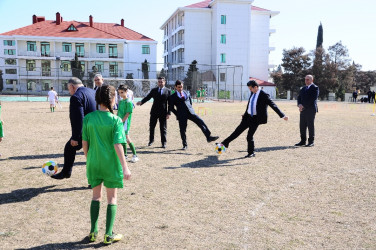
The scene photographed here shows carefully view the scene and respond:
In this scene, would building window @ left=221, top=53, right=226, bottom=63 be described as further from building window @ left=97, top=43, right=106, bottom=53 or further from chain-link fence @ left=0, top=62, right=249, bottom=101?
building window @ left=97, top=43, right=106, bottom=53

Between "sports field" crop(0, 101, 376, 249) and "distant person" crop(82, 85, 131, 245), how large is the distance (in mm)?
573

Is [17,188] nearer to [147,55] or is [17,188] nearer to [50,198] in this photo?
[50,198]

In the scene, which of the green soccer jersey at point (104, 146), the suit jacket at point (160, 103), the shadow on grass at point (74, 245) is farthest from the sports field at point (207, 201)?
the suit jacket at point (160, 103)

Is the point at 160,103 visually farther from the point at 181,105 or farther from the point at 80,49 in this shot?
the point at 80,49

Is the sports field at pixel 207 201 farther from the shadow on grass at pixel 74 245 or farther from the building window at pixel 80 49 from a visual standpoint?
the building window at pixel 80 49

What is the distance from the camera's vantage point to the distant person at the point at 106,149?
10.7 feet

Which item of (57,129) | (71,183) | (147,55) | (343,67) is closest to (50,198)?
(71,183)

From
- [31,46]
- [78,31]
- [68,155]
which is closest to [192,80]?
[78,31]

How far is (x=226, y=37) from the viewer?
53.6m

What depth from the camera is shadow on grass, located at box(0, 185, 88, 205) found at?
4781 mm

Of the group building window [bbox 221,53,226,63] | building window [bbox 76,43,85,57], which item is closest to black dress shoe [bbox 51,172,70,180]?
building window [bbox 76,43,85,57]

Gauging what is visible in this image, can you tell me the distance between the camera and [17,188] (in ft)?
17.4

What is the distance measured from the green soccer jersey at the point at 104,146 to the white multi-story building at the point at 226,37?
46915 millimetres

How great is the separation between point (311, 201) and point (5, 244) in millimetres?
4079
